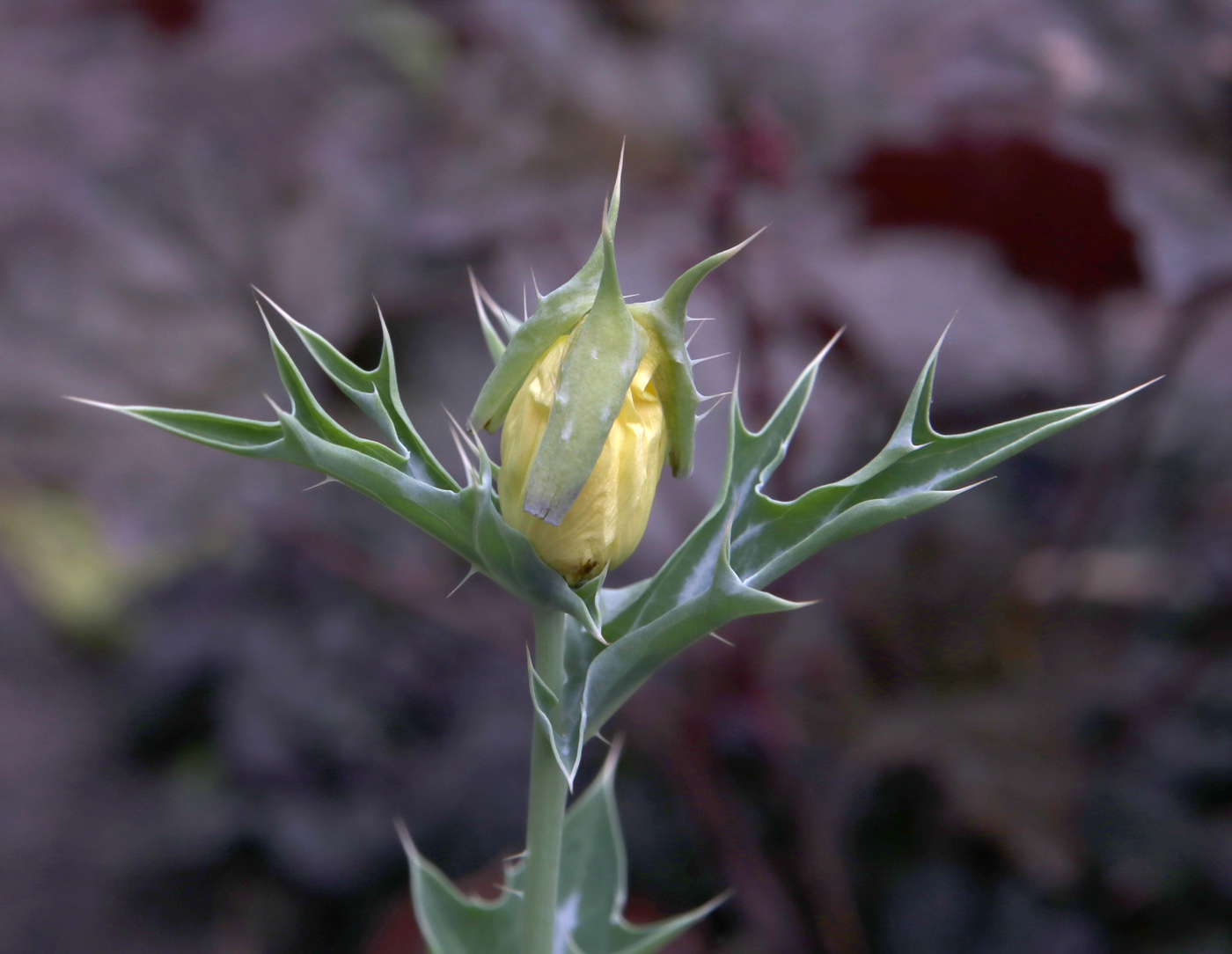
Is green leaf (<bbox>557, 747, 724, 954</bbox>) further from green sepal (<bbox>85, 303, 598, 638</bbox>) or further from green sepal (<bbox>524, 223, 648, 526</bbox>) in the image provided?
green sepal (<bbox>524, 223, 648, 526</bbox>)

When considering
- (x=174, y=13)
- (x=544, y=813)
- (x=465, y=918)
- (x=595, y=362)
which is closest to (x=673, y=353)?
(x=595, y=362)

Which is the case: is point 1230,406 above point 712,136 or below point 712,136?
below

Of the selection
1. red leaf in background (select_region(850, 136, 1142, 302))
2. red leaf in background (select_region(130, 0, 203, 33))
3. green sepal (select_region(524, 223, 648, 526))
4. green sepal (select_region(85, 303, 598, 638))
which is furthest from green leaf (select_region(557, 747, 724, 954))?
red leaf in background (select_region(130, 0, 203, 33))

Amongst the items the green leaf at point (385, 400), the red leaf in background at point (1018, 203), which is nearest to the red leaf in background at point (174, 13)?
the red leaf in background at point (1018, 203)

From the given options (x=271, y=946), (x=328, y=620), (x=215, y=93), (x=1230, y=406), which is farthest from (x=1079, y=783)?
(x=215, y=93)

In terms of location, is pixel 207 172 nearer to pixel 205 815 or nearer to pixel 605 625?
pixel 205 815
